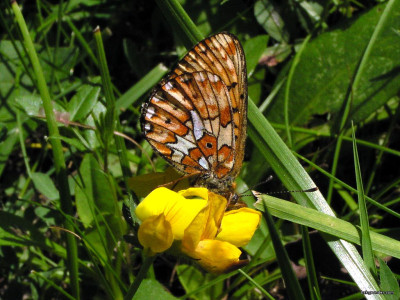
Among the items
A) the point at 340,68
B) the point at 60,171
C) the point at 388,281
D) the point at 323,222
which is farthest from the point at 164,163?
the point at 388,281

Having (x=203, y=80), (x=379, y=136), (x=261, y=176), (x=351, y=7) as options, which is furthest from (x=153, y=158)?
(x=351, y=7)

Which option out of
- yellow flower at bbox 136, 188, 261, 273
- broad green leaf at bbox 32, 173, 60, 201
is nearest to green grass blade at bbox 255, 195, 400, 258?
yellow flower at bbox 136, 188, 261, 273

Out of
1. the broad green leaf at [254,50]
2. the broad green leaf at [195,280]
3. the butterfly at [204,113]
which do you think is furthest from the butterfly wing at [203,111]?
the broad green leaf at [254,50]

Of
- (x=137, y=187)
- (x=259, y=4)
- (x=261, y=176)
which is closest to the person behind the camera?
(x=137, y=187)

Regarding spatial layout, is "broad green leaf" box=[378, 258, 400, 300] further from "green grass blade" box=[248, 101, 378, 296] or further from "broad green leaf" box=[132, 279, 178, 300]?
"broad green leaf" box=[132, 279, 178, 300]

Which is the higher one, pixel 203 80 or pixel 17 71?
pixel 17 71

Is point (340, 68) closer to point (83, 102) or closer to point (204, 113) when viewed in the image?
point (204, 113)

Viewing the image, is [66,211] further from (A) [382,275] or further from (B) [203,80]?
(A) [382,275]
